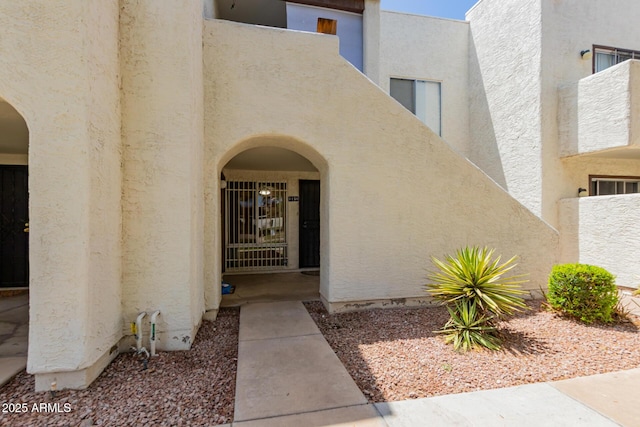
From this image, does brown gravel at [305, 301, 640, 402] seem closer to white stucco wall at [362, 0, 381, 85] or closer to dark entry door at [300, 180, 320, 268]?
dark entry door at [300, 180, 320, 268]

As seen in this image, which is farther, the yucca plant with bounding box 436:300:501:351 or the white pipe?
the yucca plant with bounding box 436:300:501:351

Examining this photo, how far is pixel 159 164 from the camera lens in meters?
3.81

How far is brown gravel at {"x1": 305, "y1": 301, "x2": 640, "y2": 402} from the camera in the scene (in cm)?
320

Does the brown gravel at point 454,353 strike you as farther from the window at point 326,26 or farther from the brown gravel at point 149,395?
the window at point 326,26

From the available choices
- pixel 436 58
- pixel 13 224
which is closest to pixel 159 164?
pixel 13 224

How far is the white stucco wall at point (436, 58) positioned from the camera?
955 cm

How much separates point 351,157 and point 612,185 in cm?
899

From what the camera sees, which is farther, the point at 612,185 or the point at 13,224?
the point at 612,185

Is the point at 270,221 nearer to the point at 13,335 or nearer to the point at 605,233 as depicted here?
the point at 13,335

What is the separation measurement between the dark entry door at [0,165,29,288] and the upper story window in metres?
15.4

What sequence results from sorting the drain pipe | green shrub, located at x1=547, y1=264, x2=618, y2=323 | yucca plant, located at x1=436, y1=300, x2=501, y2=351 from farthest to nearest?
green shrub, located at x1=547, y1=264, x2=618, y2=323, yucca plant, located at x1=436, y1=300, x2=501, y2=351, the drain pipe

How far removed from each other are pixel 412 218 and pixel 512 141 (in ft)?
19.2

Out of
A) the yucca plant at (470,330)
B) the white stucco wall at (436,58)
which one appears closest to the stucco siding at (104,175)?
the yucca plant at (470,330)

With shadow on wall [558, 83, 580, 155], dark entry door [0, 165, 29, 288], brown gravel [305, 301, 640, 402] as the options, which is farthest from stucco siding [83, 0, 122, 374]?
shadow on wall [558, 83, 580, 155]
